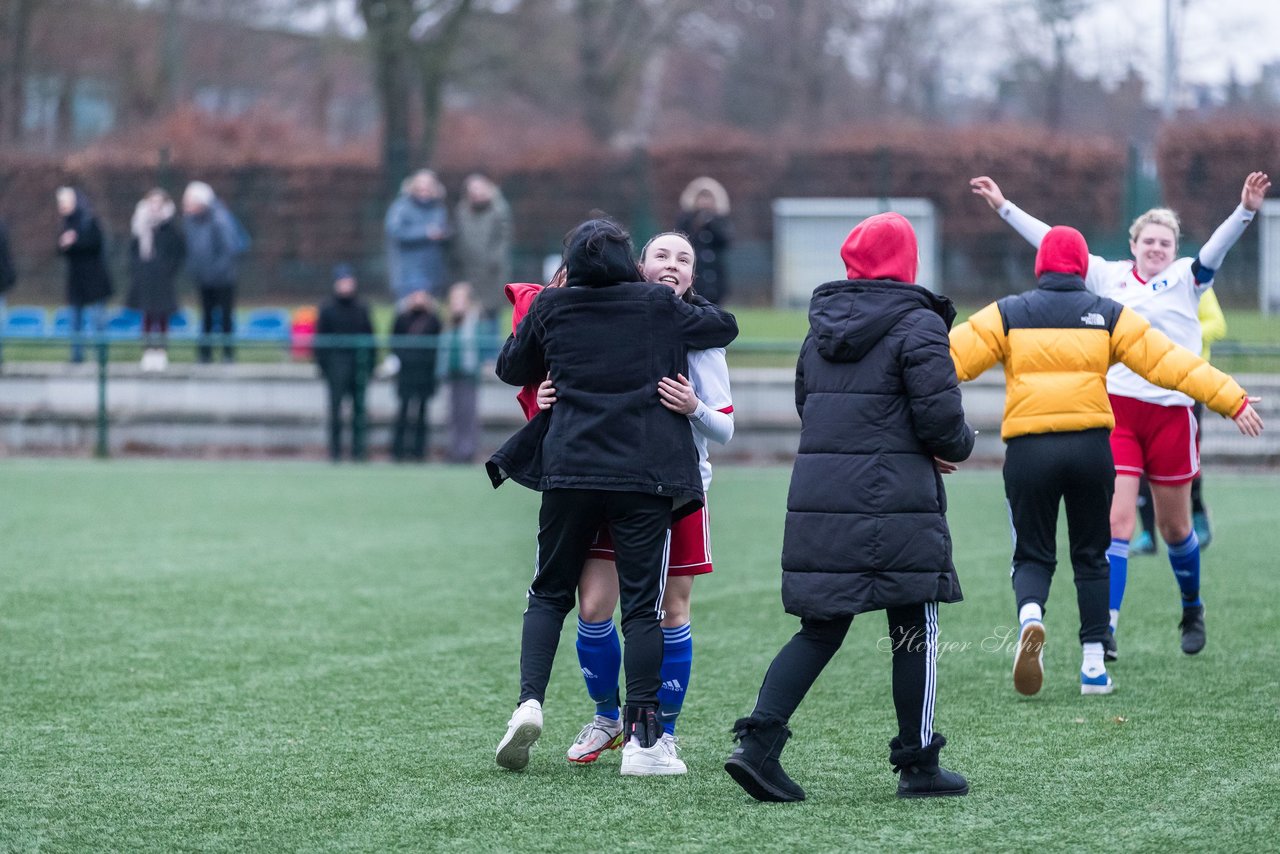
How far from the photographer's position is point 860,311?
4723 mm

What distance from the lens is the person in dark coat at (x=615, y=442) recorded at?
4949mm

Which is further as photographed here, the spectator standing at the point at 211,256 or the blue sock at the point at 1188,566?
the spectator standing at the point at 211,256

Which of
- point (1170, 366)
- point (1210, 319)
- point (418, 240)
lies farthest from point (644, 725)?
point (418, 240)

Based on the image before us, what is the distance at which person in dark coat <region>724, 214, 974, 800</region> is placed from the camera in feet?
15.3

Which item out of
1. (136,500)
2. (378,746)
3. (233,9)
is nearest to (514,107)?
(233,9)

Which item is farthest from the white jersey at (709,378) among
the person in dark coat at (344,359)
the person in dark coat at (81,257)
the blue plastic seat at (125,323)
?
the blue plastic seat at (125,323)

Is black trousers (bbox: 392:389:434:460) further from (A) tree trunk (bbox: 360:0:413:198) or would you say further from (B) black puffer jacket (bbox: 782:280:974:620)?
(B) black puffer jacket (bbox: 782:280:974:620)

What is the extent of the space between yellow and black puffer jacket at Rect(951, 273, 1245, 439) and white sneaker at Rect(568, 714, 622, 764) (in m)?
1.80

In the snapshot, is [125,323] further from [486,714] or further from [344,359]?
Result: [486,714]

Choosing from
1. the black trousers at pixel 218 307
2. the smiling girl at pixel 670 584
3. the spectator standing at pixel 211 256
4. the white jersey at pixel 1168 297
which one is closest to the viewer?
the smiling girl at pixel 670 584

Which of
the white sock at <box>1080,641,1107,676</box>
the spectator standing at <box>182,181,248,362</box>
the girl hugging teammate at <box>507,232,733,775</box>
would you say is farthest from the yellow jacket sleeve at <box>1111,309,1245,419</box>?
the spectator standing at <box>182,181,248,362</box>

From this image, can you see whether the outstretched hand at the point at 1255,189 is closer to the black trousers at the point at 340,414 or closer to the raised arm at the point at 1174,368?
the raised arm at the point at 1174,368

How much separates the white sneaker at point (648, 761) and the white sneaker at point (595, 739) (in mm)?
225

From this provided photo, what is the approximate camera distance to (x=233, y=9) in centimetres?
3828
